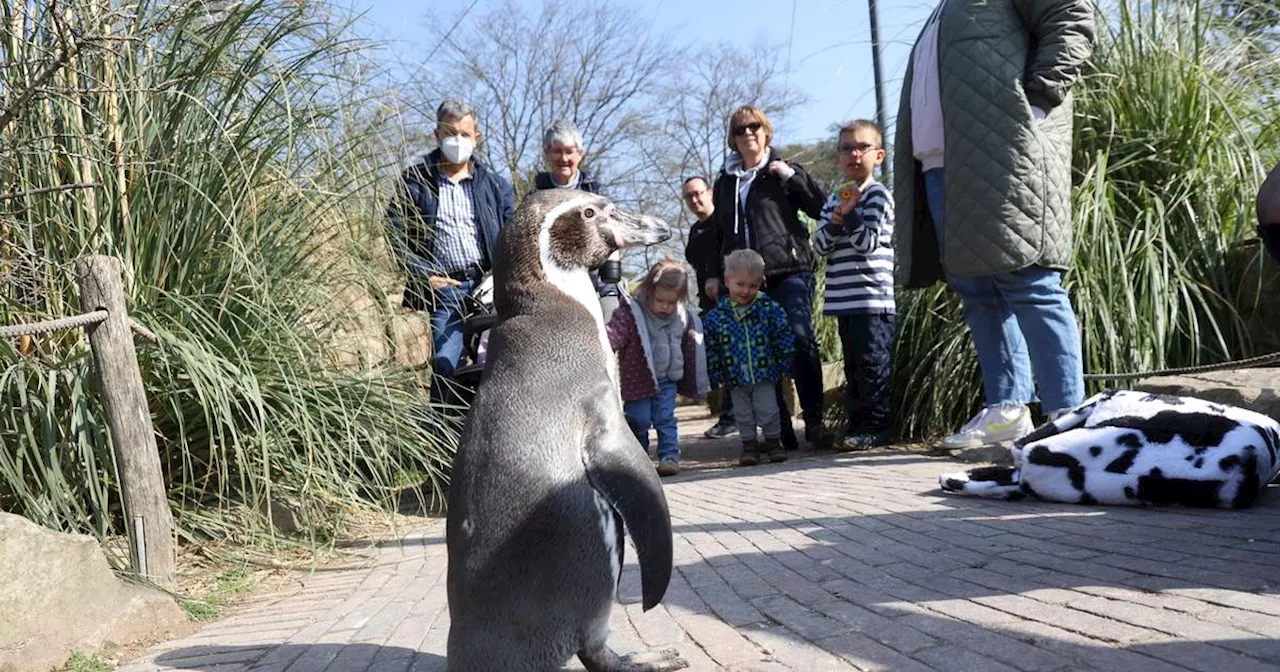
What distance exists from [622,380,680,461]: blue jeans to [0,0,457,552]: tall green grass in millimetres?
1808

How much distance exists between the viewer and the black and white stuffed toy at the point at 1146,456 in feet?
11.3

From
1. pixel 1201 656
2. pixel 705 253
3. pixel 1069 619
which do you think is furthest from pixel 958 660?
pixel 705 253

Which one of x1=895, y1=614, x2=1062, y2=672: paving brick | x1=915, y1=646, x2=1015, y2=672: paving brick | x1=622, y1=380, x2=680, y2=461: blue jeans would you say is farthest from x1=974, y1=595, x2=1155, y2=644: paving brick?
x1=622, y1=380, x2=680, y2=461: blue jeans

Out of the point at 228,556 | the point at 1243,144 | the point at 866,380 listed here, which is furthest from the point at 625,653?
the point at 1243,144

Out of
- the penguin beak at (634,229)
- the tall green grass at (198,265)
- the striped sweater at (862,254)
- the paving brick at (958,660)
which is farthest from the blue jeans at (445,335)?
the paving brick at (958,660)

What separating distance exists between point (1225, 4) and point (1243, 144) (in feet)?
3.66

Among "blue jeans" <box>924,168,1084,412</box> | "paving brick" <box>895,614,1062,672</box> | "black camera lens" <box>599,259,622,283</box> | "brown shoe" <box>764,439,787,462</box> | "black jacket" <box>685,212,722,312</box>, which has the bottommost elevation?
"paving brick" <box>895,614,1062,672</box>

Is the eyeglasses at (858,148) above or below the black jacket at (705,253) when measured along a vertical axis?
above

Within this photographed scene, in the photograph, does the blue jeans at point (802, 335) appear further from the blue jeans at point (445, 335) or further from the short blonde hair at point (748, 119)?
the blue jeans at point (445, 335)

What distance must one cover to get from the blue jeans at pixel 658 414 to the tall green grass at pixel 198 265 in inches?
71.2

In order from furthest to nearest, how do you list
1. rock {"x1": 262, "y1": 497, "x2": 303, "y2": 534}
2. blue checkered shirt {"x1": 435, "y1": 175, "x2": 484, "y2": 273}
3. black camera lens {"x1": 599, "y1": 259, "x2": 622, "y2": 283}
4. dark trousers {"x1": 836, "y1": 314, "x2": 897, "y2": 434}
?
1. dark trousers {"x1": 836, "y1": 314, "x2": 897, "y2": 434}
2. black camera lens {"x1": 599, "y1": 259, "x2": 622, "y2": 283}
3. blue checkered shirt {"x1": 435, "y1": 175, "x2": 484, "y2": 273}
4. rock {"x1": 262, "y1": 497, "x2": 303, "y2": 534}

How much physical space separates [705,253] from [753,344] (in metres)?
1.26

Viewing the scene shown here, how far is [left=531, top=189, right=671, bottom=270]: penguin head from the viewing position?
267cm

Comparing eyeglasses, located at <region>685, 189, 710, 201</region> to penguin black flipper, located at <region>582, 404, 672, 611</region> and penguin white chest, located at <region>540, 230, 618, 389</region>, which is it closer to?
penguin white chest, located at <region>540, 230, 618, 389</region>
